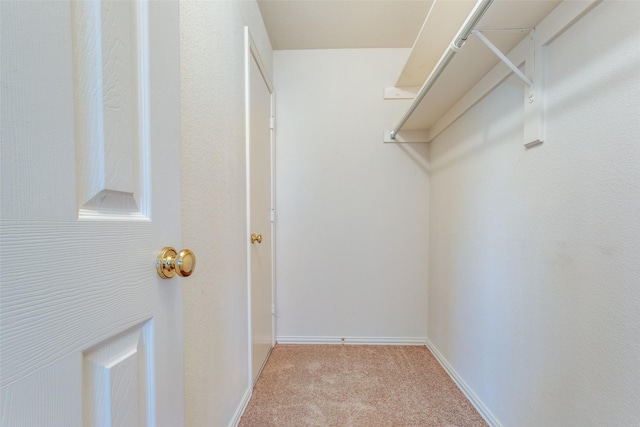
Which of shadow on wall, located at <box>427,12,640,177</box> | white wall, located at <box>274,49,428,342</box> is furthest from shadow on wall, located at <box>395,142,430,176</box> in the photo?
→ shadow on wall, located at <box>427,12,640,177</box>

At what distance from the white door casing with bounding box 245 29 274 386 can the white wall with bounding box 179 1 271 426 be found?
92mm

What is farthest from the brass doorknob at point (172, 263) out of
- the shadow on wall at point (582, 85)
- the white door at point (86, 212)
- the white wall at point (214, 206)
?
the shadow on wall at point (582, 85)

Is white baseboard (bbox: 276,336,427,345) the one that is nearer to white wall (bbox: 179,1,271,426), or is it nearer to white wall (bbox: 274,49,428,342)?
white wall (bbox: 274,49,428,342)

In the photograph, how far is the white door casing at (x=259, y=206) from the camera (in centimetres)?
155

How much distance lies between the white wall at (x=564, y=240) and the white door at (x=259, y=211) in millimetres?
1252

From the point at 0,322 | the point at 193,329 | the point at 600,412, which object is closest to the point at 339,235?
the point at 193,329

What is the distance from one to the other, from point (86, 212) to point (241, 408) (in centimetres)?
143

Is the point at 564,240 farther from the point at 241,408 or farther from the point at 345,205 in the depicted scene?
the point at 241,408

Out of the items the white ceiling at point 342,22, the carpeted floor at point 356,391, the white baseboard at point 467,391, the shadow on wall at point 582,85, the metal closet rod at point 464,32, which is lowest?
the carpeted floor at point 356,391

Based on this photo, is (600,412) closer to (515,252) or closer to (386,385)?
(515,252)

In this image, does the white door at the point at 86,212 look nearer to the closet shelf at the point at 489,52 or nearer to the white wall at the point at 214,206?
the white wall at the point at 214,206

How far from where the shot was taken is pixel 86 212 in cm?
37

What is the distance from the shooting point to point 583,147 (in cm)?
88

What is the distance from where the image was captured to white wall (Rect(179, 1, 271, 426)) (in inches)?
36.1
